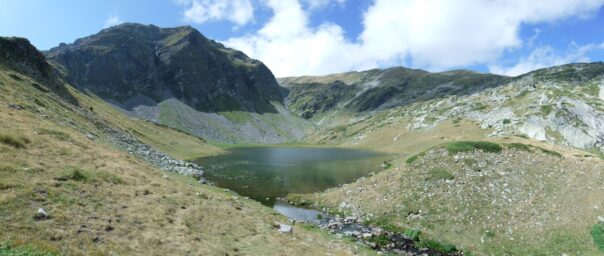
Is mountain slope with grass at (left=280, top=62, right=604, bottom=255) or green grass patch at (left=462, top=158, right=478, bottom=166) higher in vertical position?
green grass patch at (left=462, top=158, right=478, bottom=166)

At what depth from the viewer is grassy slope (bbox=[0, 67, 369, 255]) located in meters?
19.0

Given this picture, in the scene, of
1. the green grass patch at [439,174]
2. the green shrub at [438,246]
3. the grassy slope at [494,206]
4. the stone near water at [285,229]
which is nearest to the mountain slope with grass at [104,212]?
the stone near water at [285,229]

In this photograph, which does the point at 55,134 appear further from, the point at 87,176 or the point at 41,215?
the point at 41,215

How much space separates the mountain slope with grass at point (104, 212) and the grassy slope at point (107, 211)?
0.06 meters

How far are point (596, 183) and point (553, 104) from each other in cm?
12468

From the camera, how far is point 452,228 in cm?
3519

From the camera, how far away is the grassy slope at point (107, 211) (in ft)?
62.2

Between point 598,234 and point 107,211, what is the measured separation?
3867 centimetres

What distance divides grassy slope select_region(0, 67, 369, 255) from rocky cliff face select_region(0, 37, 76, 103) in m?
52.8

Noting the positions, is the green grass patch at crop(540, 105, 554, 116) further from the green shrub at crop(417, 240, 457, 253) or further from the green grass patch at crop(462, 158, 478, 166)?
the green shrub at crop(417, 240, 457, 253)

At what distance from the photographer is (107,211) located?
23.3m

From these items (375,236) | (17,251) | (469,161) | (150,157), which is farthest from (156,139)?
(17,251)

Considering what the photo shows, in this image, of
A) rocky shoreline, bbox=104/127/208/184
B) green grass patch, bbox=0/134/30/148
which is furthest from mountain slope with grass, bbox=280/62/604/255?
green grass patch, bbox=0/134/30/148

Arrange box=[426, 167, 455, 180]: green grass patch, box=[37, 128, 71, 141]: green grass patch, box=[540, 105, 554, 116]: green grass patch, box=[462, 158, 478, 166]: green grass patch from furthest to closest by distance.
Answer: box=[540, 105, 554, 116]: green grass patch
box=[462, 158, 478, 166]: green grass patch
box=[426, 167, 455, 180]: green grass patch
box=[37, 128, 71, 141]: green grass patch
